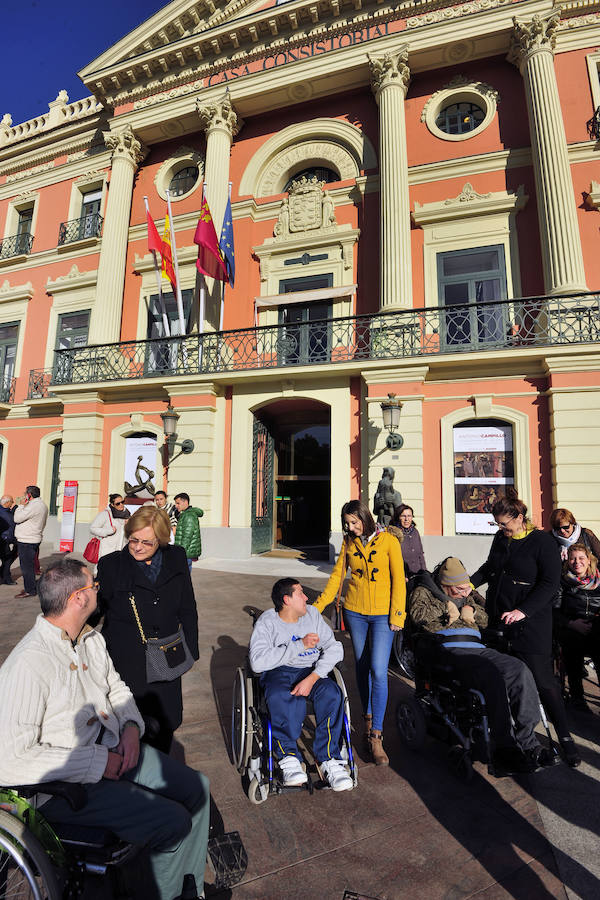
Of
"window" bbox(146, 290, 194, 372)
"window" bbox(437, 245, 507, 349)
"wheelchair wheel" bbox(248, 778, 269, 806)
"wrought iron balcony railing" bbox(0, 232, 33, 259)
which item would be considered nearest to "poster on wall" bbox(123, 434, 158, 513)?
"window" bbox(146, 290, 194, 372)

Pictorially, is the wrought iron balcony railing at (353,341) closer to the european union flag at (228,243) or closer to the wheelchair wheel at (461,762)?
the european union flag at (228,243)

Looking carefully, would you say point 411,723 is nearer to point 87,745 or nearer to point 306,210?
point 87,745

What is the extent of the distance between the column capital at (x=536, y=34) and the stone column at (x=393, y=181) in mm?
2812

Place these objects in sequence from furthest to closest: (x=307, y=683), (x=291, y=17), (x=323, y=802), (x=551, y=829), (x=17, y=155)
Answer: (x=17, y=155), (x=291, y=17), (x=307, y=683), (x=323, y=802), (x=551, y=829)

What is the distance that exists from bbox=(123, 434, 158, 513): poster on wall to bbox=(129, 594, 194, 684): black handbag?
30.8 feet

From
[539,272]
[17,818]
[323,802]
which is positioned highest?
[539,272]

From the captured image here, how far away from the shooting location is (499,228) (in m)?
11.2

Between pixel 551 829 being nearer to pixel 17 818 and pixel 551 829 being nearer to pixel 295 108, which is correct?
pixel 17 818

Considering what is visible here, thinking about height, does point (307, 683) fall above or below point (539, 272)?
below

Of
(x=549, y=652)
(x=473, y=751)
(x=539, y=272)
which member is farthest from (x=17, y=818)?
(x=539, y=272)

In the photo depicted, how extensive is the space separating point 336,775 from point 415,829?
50 centimetres

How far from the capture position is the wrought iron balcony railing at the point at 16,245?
1650cm

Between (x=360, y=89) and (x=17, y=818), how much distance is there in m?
16.7

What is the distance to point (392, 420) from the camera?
950 cm
